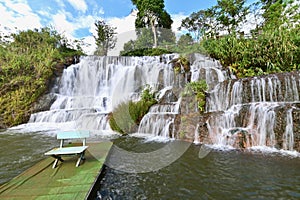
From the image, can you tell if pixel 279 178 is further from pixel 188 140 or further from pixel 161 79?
pixel 161 79

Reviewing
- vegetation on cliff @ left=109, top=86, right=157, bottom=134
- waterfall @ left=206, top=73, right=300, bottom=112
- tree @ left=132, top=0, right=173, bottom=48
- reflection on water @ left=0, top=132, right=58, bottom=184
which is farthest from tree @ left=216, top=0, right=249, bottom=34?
reflection on water @ left=0, top=132, right=58, bottom=184

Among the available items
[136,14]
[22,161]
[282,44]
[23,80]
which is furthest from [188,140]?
[136,14]

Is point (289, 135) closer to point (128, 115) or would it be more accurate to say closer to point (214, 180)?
point (214, 180)

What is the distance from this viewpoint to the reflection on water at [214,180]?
113 inches

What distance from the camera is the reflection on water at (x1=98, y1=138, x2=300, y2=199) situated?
9.46 feet

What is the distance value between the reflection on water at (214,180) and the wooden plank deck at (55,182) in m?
0.33

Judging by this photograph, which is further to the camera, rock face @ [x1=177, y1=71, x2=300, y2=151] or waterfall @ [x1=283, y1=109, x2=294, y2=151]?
rock face @ [x1=177, y1=71, x2=300, y2=151]

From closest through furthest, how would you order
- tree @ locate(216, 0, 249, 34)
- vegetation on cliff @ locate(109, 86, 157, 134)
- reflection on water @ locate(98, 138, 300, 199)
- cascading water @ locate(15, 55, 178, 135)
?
reflection on water @ locate(98, 138, 300, 199), vegetation on cliff @ locate(109, 86, 157, 134), cascading water @ locate(15, 55, 178, 135), tree @ locate(216, 0, 249, 34)

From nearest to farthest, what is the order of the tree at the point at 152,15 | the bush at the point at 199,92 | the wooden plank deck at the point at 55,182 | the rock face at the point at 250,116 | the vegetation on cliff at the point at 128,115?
the wooden plank deck at the point at 55,182 → the rock face at the point at 250,116 → the bush at the point at 199,92 → the vegetation on cliff at the point at 128,115 → the tree at the point at 152,15

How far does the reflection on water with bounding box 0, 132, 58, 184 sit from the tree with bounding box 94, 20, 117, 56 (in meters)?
25.3

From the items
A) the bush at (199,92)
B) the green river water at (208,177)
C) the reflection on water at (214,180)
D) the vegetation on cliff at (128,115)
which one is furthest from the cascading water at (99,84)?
the reflection on water at (214,180)

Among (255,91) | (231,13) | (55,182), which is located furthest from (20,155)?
(231,13)

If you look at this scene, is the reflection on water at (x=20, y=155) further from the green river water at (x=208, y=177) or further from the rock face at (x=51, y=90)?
the rock face at (x=51, y=90)

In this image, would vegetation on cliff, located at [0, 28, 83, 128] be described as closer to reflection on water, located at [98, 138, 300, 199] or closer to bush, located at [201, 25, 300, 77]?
reflection on water, located at [98, 138, 300, 199]
